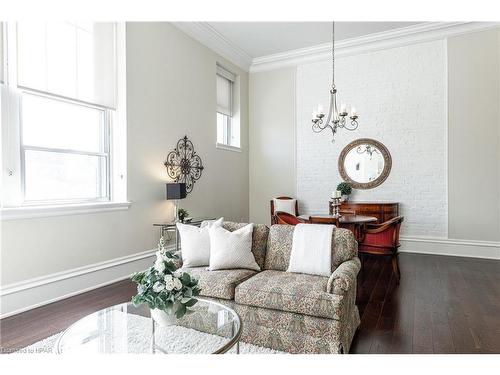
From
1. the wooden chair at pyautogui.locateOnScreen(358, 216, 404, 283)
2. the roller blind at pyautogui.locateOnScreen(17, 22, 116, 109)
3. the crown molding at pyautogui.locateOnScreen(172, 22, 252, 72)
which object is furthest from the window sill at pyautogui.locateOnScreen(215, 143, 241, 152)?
the wooden chair at pyautogui.locateOnScreen(358, 216, 404, 283)

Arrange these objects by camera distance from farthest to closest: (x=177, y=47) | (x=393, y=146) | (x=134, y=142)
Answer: (x=393, y=146) → (x=177, y=47) → (x=134, y=142)

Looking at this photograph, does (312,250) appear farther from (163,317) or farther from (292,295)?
(163,317)

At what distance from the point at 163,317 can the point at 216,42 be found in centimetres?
519

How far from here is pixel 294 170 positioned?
6.64 metres

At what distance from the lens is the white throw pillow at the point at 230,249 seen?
2.81 m

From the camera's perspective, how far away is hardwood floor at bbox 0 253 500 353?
2.36 meters

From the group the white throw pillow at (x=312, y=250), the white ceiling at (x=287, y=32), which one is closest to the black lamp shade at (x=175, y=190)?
the white throw pillow at (x=312, y=250)

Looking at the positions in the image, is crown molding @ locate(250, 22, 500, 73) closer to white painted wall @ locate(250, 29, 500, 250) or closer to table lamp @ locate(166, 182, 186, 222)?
white painted wall @ locate(250, 29, 500, 250)

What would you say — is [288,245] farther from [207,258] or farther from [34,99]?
[34,99]

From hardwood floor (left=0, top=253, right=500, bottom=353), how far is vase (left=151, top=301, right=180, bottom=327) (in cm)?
132

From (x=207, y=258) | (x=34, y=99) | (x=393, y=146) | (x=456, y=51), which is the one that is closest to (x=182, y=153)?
(x=34, y=99)

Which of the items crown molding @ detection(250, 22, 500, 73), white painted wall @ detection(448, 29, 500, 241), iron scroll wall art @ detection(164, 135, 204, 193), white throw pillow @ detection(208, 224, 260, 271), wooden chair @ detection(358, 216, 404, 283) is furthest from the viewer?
crown molding @ detection(250, 22, 500, 73)

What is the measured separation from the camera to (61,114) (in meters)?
3.51

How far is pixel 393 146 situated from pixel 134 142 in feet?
14.4
